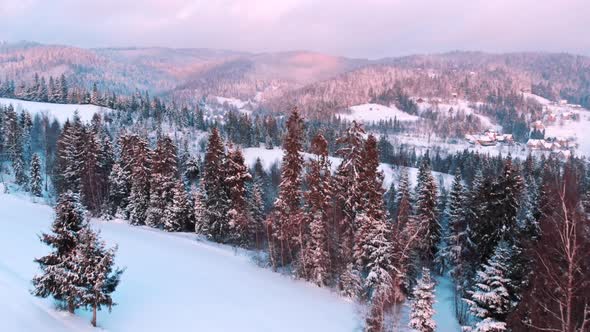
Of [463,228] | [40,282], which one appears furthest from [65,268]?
[463,228]

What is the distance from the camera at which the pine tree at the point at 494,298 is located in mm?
21234

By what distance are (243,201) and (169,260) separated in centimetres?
985

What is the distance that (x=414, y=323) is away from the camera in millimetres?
24312

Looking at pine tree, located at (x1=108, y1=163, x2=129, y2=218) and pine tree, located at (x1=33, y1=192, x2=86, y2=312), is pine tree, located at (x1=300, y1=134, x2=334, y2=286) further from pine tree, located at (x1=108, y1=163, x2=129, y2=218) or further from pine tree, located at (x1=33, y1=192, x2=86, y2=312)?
pine tree, located at (x1=108, y1=163, x2=129, y2=218)

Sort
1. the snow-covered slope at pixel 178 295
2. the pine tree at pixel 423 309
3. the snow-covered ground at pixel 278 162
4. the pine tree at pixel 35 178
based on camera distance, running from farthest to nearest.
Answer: the snow-covered ground at pixel 278 162 < the pine tree at pixel 35 178 < the pine tree at pixel 423 309 < the snow-covered slope at pixel 178 295

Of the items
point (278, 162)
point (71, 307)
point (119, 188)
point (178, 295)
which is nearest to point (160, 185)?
point (119, 188)

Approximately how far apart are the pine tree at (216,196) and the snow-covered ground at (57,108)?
107422 mm

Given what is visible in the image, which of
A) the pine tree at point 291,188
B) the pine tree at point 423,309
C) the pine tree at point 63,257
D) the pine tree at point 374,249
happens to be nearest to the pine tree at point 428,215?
the pine tree at point 374,249

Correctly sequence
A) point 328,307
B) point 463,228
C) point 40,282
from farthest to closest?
point 463,228 → point 328,307 → point 40,282

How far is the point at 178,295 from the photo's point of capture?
1118 inches

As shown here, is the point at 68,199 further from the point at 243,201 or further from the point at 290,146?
the point at 243,201

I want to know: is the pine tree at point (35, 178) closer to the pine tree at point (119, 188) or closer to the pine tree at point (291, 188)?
the pine tree at point (119, 188)

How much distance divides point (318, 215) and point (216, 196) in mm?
15194

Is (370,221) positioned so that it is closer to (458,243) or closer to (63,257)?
(458,243)
